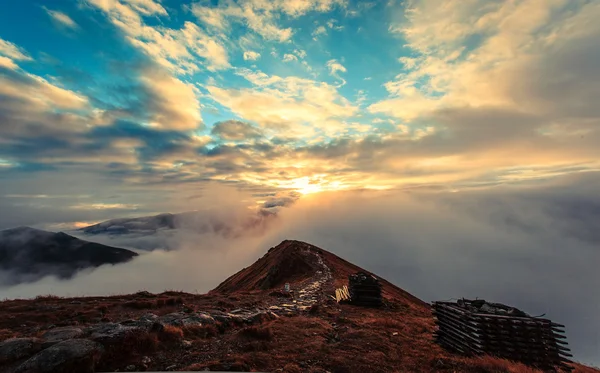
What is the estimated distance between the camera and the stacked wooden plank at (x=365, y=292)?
2594cm

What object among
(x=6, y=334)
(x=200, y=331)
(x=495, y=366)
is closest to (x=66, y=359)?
(x=200, y=331)

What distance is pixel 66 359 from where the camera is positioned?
27.8 ft

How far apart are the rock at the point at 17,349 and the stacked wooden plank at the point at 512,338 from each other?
58.6 feet

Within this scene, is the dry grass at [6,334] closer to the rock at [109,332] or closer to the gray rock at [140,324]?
the rock at [109,332]

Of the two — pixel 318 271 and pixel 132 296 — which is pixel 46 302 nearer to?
pixel 132 296

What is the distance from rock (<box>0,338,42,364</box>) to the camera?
907cm

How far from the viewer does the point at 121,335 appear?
1088 cm

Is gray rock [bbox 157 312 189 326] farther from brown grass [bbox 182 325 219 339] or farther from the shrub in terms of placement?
the shrub

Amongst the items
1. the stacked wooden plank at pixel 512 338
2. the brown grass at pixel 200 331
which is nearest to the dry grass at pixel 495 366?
the stacked wooden plank at pixel 512 338

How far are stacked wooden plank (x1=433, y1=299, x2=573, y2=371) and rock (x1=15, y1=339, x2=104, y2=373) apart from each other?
51.2 ft

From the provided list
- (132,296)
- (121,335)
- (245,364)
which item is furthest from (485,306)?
(132,296)

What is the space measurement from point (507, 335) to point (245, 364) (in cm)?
1197

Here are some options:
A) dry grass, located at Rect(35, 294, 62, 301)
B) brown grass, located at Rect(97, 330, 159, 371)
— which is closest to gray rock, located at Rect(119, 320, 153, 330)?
brown grass, located at Rect(97, 330, 159, 371)

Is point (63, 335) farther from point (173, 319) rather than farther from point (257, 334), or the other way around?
point (257, 334)
